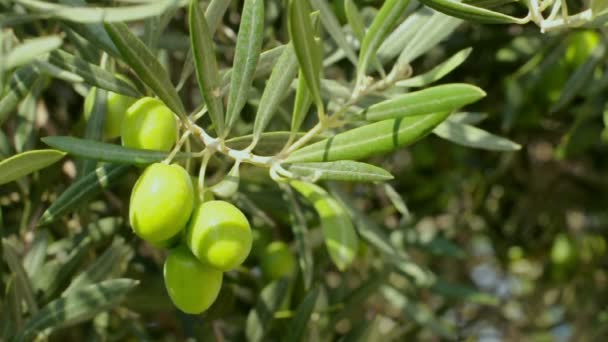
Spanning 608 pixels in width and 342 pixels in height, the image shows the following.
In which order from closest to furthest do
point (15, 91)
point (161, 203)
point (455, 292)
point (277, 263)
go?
point (161, 203) → point (15, 91) → point (277, 263) → point (455, 292)

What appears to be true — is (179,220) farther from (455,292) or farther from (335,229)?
(455,292)

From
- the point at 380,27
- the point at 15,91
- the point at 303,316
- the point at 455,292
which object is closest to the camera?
the point at 380,27

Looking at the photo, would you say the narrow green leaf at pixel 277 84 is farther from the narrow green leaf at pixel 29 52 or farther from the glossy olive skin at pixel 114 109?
the narrow green leaf at pixel 29 52

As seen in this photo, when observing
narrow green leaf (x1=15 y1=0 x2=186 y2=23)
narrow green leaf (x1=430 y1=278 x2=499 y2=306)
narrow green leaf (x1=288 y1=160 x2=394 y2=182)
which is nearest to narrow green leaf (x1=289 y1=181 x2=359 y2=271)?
narrow green leaf (x1=288 y1=160 x2=394 y2=182)

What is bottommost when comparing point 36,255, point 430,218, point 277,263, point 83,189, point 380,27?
point 430,218

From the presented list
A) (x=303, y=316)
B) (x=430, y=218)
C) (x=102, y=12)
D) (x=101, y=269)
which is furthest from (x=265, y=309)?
(x=430, y=218)
